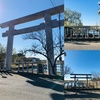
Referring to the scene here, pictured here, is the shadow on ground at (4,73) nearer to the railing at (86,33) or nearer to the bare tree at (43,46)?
the bare tree at (43,46)

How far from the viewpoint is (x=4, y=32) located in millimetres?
1467

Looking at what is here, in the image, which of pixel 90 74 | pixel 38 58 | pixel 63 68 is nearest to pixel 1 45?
pixel 38 58

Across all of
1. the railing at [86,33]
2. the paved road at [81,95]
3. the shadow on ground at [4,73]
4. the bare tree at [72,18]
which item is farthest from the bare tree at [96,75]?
the shadow on ground at [4,73]

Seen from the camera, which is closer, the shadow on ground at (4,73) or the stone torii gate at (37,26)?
the stone torii gate at (37,26)

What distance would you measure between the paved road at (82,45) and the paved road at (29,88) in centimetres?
26

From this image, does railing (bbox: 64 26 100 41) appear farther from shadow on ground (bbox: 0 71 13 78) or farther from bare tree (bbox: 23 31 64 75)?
shadow on ground (bbox: 0 71 13 78)

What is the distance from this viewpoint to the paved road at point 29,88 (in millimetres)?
1347

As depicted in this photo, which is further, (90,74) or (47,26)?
(47,26)

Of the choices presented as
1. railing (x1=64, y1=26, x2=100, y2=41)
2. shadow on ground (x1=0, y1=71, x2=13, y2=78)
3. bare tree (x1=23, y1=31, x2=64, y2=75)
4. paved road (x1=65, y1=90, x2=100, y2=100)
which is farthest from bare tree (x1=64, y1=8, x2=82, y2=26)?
shadow on ground (x1=0, y1=71, x2=13, y2=78)

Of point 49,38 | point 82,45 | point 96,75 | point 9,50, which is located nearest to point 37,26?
point 49,38

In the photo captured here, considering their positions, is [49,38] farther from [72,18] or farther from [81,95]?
[81,95]

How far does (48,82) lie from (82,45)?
14.8 inches

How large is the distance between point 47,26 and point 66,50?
25cm

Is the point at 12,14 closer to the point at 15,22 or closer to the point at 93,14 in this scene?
the point at 15,22
